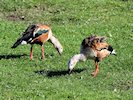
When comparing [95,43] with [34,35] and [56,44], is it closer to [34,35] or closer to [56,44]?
[34,35]

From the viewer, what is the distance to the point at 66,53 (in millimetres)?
18328

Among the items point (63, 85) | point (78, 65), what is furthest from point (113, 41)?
point (63, 85)

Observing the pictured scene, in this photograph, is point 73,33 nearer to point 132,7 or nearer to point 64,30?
point 64,30

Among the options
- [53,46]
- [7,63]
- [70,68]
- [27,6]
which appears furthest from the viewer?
[27,6]

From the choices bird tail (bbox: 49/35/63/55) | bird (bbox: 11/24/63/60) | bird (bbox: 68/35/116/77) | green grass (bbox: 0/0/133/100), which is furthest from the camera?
bird tail (bbox: 49/35/63/55)

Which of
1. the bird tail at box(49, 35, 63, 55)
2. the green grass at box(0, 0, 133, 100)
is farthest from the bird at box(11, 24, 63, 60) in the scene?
the green grass at box(0, 0, 133, 100)

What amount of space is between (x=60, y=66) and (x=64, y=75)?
1332 millimetres

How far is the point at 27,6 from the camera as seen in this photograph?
25.1 meters

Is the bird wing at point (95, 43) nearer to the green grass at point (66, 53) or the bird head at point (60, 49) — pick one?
the green grass at point (66, 53)

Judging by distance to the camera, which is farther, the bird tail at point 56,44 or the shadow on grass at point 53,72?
the bird tail at point 56,44

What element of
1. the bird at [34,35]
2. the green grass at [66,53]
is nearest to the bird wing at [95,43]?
the green grass at [66,53]

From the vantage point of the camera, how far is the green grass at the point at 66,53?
12.9 m

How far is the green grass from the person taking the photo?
1286 cm

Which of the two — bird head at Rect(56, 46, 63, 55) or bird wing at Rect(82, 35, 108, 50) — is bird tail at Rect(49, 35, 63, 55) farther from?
bird wing at Rect(82, 35, 108, 50)
